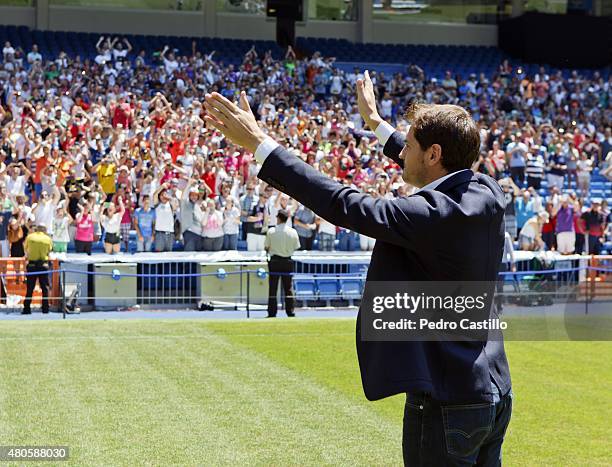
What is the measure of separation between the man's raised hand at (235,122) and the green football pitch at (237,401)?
4777 millimetres

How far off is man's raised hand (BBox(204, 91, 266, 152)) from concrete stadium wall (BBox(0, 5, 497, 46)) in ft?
116

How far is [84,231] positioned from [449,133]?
1787 cm

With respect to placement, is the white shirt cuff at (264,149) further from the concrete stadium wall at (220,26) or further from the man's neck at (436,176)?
the concrete stadium wall at (220,26)

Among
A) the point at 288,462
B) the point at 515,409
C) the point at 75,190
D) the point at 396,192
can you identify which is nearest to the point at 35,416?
the point at 288,462

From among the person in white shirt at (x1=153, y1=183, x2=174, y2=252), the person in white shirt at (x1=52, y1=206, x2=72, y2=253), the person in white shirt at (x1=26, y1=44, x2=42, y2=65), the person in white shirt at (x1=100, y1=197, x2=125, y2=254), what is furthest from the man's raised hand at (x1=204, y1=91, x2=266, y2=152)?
the person in white shirt at (x1=26, y1=44, x2=42, y2=65)

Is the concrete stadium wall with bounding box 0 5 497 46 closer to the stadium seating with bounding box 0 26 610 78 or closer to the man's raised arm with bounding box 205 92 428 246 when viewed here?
the stadium seating with bounding box 0 26 610 78

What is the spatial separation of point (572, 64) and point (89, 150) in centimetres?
2433

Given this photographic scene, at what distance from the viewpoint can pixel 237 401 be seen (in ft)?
33.1

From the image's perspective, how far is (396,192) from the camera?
2369 cm

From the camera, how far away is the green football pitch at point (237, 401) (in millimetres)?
8328

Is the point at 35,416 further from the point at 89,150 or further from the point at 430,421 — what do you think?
the point at 89,150

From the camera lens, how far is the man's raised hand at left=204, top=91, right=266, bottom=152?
140 inches

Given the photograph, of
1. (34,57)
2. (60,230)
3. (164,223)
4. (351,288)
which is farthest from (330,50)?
(60,230)

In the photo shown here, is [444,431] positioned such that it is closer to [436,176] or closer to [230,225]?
[436,176]
